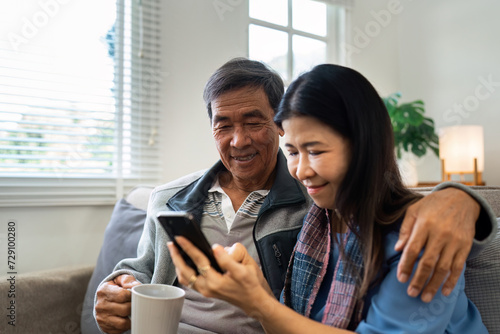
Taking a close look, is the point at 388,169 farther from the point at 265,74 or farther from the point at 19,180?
the point at 19,180

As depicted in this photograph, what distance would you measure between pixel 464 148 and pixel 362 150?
7.84 ft

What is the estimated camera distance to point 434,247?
68 cm

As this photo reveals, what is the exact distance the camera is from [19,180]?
5.98 ft

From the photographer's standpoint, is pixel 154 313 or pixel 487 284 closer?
pixel 154 313

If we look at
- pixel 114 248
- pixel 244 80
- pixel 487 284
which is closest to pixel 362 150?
pixel 487 284

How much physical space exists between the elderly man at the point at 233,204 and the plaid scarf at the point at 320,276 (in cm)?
13

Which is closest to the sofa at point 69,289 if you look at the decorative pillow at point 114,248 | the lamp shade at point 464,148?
the decorative pillow at point 114,248

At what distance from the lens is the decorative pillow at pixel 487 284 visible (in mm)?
901

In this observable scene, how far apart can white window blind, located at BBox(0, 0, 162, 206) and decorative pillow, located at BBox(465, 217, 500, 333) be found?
162 cm

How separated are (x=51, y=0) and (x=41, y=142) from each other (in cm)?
65

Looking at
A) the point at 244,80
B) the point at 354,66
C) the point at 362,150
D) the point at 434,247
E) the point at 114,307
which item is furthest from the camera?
the point at 354,66

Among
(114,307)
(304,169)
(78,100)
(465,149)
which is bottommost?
(114,307)

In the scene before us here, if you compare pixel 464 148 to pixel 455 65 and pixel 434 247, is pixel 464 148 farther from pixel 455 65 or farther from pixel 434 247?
pixel 434 247

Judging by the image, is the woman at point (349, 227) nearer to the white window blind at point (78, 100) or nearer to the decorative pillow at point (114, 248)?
the decorative pillow at point (114, 248)
